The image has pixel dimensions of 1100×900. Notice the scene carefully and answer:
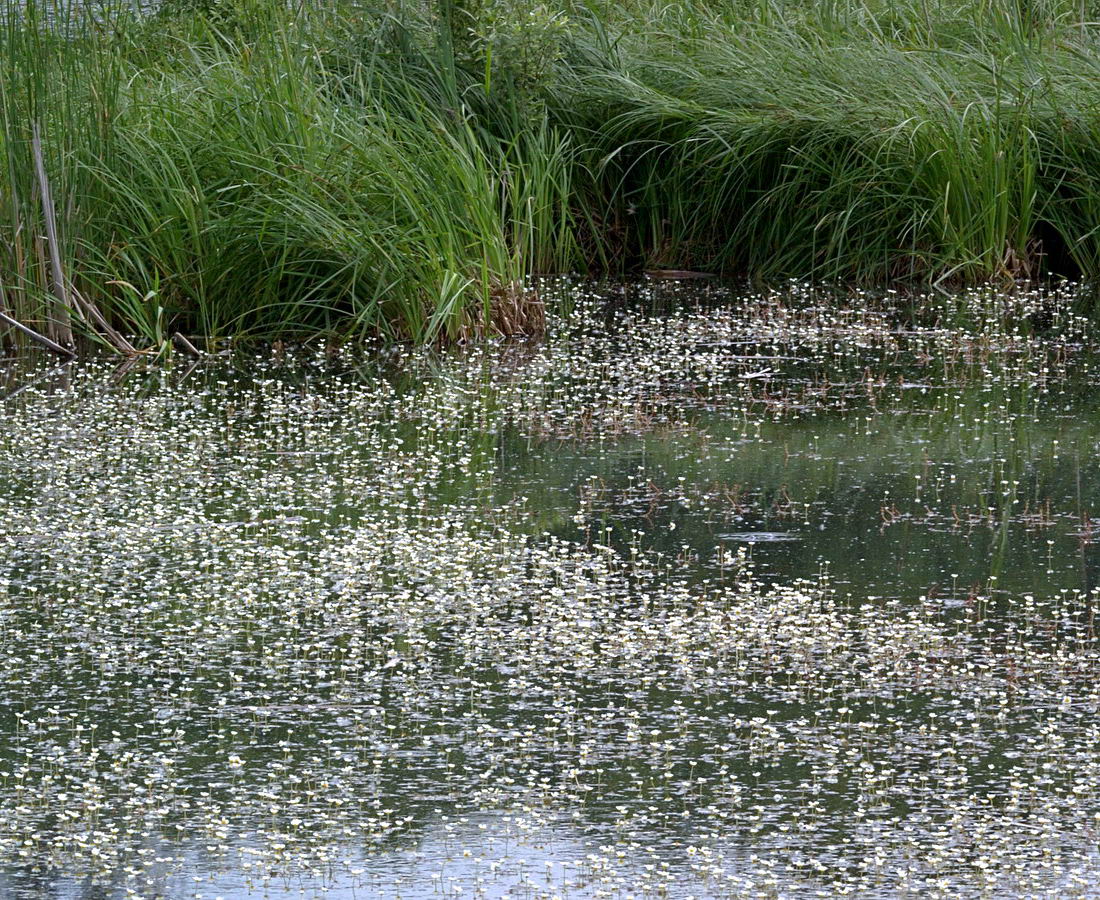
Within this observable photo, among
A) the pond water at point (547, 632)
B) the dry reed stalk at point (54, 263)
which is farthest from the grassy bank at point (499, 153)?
the pond water at point (547, 632)

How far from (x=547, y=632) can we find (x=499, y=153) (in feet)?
19.1

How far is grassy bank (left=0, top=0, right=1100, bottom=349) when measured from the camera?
29.3 ft

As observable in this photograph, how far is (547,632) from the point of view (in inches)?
197

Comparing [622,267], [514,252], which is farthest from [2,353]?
[622,267]

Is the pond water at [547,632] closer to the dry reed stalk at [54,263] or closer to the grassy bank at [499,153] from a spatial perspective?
the dry reed stalk at [54,263]

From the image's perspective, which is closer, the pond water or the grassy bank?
the pond water

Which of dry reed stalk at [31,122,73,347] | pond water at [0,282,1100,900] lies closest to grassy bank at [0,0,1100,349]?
dry reed stalk at [31,122,73,347]

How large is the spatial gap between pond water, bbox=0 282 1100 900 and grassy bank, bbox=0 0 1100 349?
0.70 meters

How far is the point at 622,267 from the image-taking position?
37.8 ft

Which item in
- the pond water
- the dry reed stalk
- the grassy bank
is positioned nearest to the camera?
the pond water

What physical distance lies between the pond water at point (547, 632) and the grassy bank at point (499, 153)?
700 millimetres

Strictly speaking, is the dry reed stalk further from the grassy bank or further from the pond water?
the pond water

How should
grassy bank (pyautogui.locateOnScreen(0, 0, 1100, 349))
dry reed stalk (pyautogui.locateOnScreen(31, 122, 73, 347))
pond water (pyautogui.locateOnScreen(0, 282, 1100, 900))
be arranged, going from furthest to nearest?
grassy bank (pyautogui.locateOnScreen(0, 0, 1100, 349)) < dry reed stalk (pyautogui.locateOnScreen(31, 122, 73, 347)) < pond water (pyautogui.locateOnScreen(0, 282, 1100, 900))

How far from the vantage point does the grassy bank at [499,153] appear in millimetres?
8930
